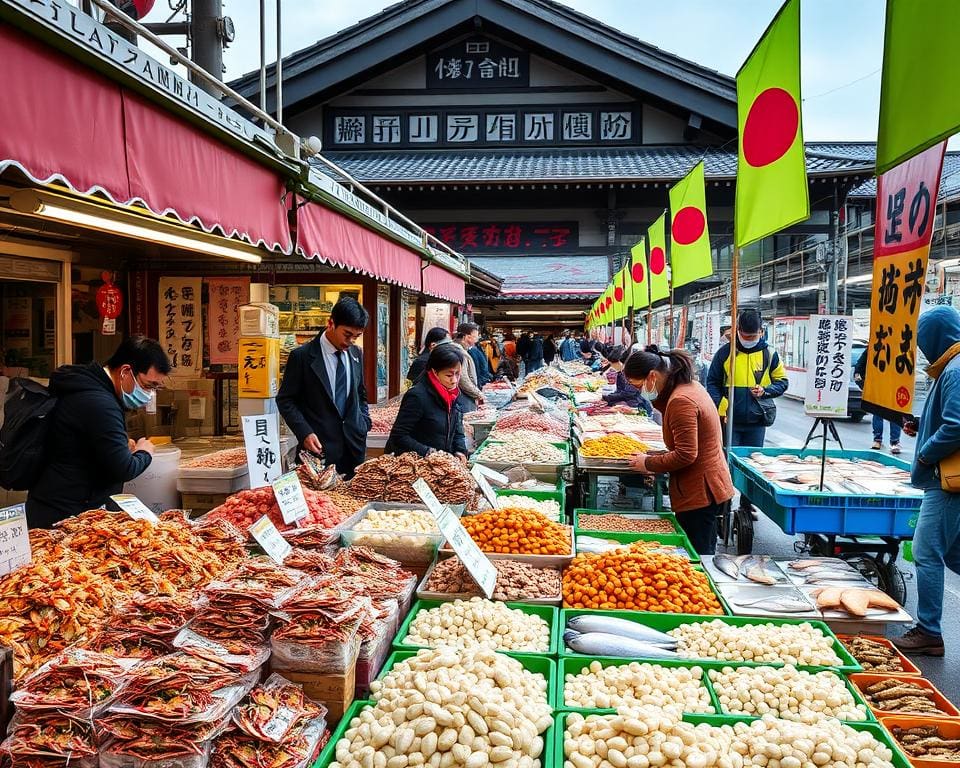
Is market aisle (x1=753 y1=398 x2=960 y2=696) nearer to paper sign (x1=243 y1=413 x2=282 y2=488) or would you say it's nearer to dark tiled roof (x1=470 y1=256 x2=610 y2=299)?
paper sign (x1=243 y1=413 x2=282 y2=488)

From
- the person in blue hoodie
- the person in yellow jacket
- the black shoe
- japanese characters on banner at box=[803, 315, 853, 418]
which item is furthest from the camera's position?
the person in yellow jacket

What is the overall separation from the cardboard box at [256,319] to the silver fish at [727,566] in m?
3.73

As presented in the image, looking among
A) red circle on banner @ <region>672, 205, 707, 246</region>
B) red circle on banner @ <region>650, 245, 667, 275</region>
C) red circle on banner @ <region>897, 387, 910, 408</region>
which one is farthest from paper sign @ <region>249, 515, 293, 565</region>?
red circle on banner @ <region>650, 245, 667, 275</region>

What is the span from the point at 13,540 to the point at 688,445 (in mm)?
3496

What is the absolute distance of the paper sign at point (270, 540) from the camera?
294 centimetres

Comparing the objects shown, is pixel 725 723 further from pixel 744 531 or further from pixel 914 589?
pixel 914 589

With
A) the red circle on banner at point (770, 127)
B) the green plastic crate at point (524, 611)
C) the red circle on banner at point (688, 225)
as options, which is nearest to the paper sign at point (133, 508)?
the green plastic crate at point (524, 611)

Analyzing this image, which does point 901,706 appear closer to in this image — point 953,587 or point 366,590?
point 366,590

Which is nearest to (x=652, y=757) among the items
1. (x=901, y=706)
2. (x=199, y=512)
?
(x=901, y=706)

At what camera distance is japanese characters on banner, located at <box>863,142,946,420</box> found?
3.08 meters

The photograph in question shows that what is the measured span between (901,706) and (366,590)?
6.86ft

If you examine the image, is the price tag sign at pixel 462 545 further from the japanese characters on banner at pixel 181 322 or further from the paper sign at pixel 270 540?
the japanese characters on banner at pixel 181 322

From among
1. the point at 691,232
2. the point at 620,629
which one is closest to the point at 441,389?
the point at 620,629

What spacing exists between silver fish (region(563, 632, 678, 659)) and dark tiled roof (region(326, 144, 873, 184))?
12.3 meters
